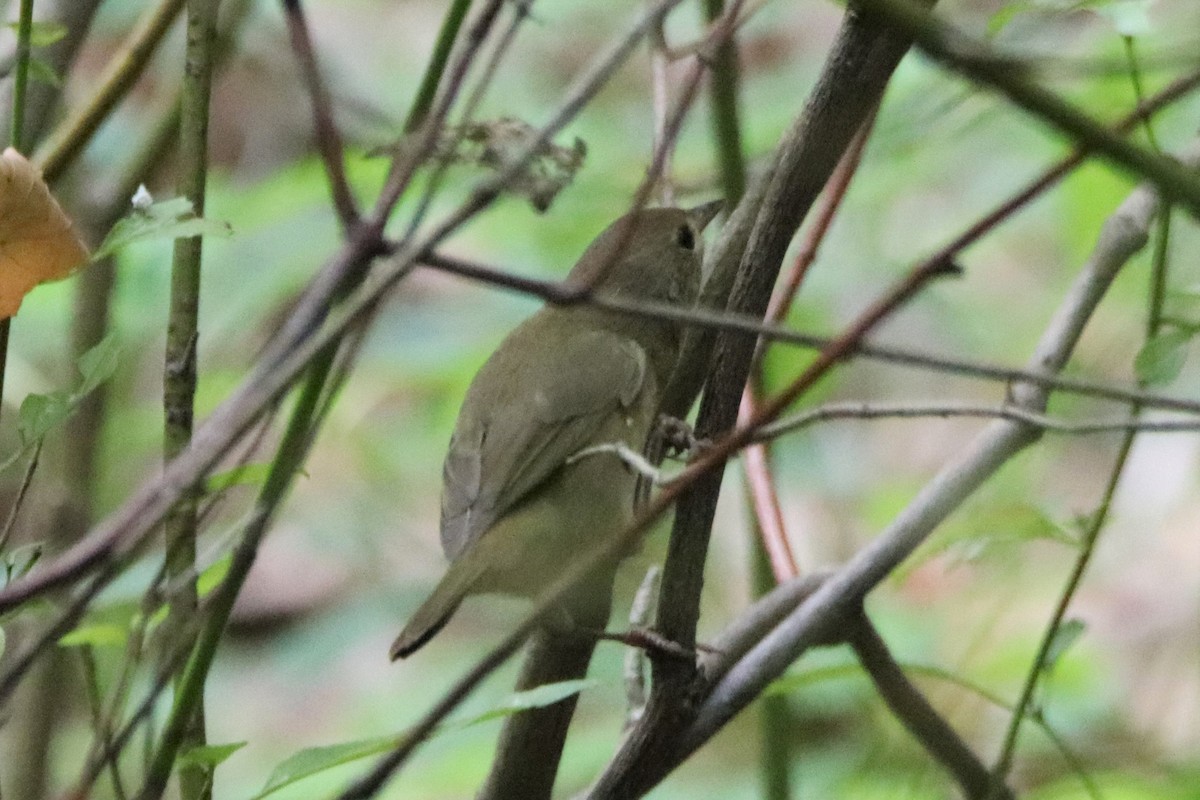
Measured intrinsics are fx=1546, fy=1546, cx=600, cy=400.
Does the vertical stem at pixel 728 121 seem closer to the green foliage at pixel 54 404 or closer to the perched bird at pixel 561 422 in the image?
the perched bird at pixel 561 422

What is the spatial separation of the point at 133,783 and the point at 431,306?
169 cm

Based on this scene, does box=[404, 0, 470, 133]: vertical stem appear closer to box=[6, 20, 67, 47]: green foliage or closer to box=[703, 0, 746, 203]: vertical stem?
box=[6, 20, 67, 47]: green foliage

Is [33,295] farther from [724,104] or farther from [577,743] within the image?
[724,104]

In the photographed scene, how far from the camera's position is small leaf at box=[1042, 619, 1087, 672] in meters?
1.55

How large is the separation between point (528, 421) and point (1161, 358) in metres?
0.99

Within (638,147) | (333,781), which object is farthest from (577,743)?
(638,147)

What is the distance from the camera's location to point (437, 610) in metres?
1.57

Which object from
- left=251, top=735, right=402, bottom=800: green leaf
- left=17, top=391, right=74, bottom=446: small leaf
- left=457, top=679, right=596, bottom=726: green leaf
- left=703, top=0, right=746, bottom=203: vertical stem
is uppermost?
left=703, top=0, right=746, bottom=203: vertical stem

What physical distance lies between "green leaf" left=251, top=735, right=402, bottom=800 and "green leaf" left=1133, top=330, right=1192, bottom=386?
0.67m

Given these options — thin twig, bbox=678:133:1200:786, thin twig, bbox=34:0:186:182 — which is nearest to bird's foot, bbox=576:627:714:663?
thin twig, bbox=678:133:1200:786

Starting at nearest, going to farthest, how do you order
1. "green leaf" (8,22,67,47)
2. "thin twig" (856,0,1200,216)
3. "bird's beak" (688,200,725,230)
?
"thin twig" (856,0,1200,216)
"green leaf" (8,22,67,47)
"bird's beak" (688,200,725,230)

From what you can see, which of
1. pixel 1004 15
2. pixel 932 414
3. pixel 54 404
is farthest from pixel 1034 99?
pixel 54 404

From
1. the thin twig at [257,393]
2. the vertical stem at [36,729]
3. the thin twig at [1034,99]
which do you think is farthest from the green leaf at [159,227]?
the vertical stem at [36,729]

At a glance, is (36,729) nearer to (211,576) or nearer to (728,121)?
(211,576)
